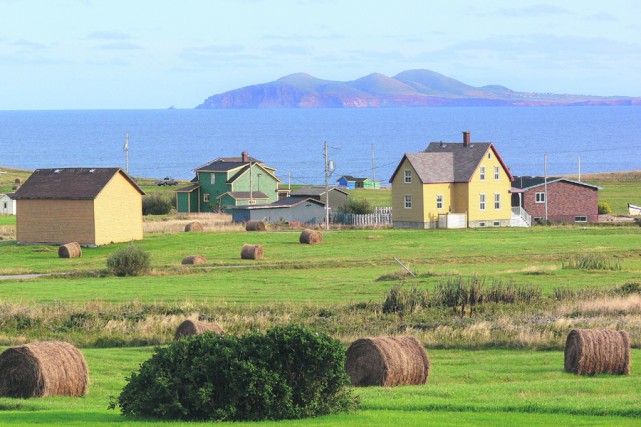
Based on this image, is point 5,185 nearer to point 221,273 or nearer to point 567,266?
point 221,273

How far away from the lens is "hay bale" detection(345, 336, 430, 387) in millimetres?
21812

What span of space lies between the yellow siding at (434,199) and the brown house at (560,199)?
1030 centimetres

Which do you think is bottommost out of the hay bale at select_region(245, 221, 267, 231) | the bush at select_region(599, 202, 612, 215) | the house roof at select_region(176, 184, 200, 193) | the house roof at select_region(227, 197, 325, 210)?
the hay bale at select_region(245, 221, 267, 231)

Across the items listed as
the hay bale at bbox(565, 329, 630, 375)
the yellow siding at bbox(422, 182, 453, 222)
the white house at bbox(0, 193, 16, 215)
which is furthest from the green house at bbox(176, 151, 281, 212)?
→ the hay bale at bbox(565, 329, 630, 375)

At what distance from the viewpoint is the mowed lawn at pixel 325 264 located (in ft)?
140

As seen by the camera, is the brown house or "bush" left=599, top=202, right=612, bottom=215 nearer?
the brown house

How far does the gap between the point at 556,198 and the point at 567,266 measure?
41.3 meters

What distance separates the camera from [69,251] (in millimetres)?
60375

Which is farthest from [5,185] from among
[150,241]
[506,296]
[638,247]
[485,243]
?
[506,296]

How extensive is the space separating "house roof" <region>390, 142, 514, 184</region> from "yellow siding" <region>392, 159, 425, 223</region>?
0.38m

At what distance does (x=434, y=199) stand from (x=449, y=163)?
3602 millimetres

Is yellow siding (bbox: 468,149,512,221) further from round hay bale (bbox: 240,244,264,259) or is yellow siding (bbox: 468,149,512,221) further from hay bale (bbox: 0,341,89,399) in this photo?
hay bale (bbox: 0,341,89,399)

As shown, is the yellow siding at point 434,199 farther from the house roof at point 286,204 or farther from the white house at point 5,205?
the white house at point 5,205

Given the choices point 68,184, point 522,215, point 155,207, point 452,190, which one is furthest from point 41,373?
point 155,207
